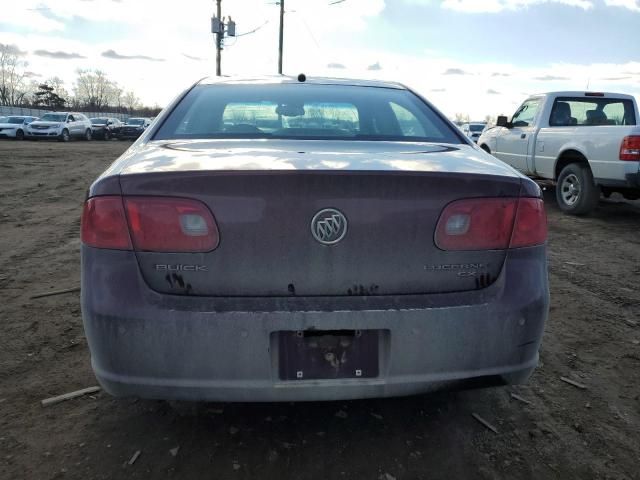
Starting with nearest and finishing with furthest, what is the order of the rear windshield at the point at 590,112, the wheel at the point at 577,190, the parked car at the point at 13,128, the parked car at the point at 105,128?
1. the wheel at the point at 577,190
2. the rear windshield at the point at 590,112
3. the parked car at the point at 13,128
4. the parked car at the point at 105,128

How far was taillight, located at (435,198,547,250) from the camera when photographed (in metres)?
1.96

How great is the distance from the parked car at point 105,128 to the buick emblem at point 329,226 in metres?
35.2

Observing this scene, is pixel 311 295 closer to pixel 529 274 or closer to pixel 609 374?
pixel 529 274

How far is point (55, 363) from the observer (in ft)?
9.89

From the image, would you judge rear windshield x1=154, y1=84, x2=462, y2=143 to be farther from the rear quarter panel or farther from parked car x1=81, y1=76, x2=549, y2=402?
the rear quarter panel

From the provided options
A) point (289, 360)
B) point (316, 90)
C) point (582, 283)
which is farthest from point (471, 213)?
point (582, 283)

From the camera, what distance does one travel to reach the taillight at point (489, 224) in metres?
1.96

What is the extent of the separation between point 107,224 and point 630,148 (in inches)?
277

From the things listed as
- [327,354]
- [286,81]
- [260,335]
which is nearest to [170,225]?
[260,335]

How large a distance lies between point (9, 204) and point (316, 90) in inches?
282

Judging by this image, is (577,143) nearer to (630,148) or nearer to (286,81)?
(630,148)

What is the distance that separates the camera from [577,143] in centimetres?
786

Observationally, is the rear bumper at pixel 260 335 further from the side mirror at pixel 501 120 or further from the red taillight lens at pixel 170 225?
the side mirror at pixel 501 120

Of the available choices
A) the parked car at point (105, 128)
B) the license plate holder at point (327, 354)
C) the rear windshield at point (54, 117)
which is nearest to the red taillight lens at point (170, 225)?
the license plate holder at point (327, 354)
